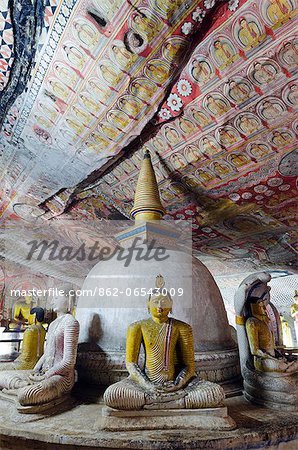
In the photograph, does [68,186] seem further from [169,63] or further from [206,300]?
[206,300]

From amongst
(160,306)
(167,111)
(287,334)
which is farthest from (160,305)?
(287,334)

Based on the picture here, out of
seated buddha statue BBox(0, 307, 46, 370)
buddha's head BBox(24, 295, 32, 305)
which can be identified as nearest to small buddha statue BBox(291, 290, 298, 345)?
seated buddha statue BBox(0, 307, 46, 370)

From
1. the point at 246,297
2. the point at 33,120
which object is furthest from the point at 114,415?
the point at 33,120

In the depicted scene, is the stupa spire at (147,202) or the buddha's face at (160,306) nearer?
the buddha's face at (160,306)

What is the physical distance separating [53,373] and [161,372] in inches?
40.5

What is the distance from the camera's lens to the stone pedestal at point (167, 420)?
232 cm

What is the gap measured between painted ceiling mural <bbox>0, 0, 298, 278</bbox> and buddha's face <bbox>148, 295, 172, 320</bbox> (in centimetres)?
293

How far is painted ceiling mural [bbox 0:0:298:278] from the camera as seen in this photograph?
3650 millimetres

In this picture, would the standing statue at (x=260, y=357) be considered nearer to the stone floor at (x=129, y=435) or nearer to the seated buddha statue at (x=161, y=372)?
the stone floor at (x=129, y=435)

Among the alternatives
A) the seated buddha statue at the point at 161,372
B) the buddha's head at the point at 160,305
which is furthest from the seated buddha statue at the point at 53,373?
the buddha's head at the point at 160,305

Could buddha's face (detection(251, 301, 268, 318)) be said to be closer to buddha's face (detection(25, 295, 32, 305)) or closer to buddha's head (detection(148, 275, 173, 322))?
buddha's head (detection(148, 275, 173, 322))

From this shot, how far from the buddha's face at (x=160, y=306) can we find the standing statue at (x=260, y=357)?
108 cm

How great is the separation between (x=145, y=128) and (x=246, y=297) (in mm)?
3134

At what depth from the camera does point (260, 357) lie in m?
3.23
